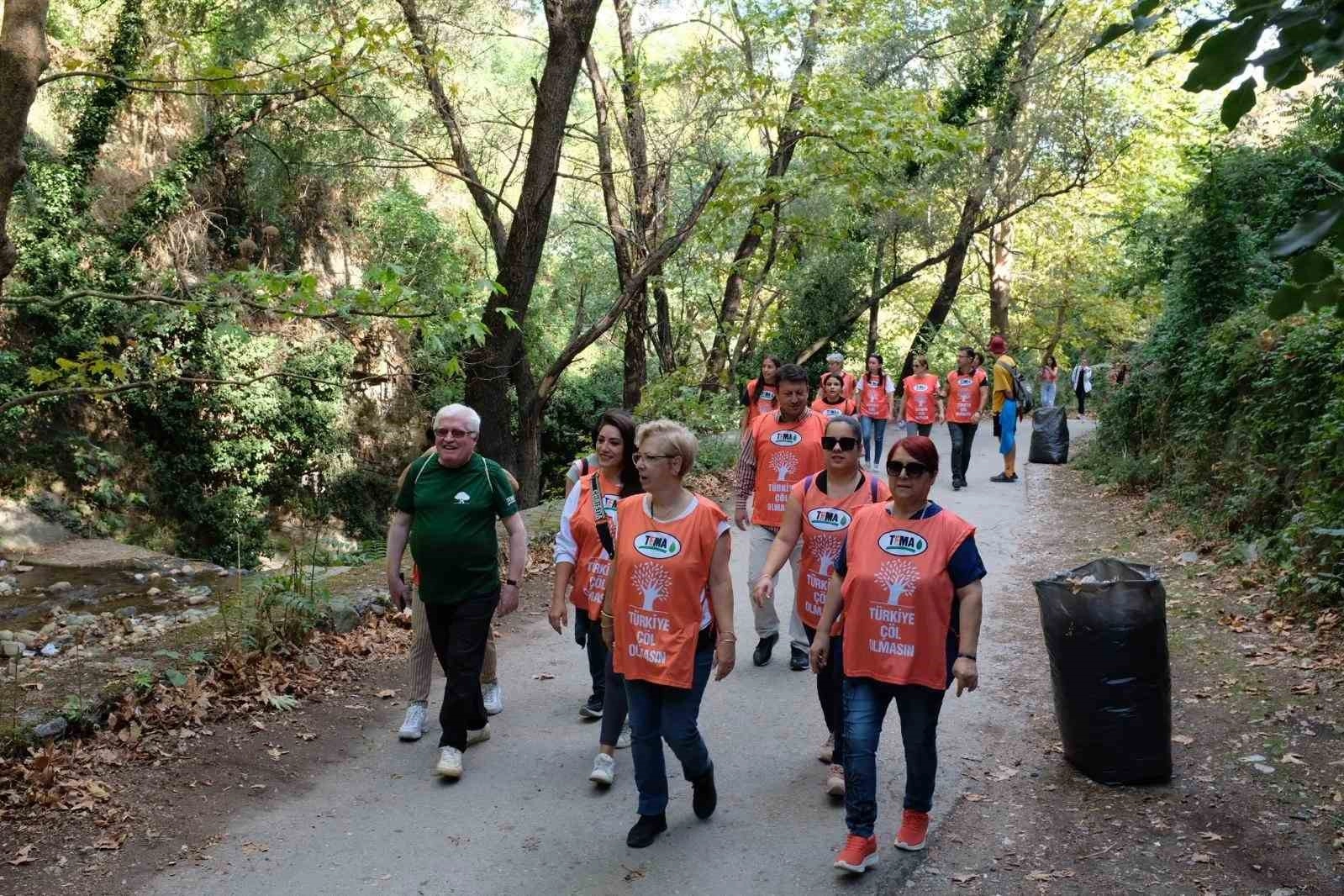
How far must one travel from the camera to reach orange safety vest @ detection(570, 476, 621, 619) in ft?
18.9

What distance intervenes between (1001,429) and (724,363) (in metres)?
7.80

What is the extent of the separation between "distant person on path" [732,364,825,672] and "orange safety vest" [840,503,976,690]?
2804mm

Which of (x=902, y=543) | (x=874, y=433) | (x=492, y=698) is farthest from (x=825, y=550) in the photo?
(x=874, y=433)

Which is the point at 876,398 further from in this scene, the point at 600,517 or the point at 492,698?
the point at 600,517

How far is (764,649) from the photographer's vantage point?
24.5 ft

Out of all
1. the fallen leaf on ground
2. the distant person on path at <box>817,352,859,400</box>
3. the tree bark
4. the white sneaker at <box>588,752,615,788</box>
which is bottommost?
the fallen leaf on ground

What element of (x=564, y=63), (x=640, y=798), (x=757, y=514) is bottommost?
(x=640, y=798)

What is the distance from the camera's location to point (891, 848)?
4648mm

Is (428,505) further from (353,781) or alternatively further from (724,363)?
(724,363)

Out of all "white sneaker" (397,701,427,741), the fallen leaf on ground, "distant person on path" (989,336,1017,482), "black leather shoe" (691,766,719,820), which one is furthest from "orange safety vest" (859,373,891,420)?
the fallen leaf on ground

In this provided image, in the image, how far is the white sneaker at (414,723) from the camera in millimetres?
6211

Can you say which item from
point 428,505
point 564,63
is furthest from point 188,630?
point 564,63

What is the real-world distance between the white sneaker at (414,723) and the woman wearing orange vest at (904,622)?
2838mm

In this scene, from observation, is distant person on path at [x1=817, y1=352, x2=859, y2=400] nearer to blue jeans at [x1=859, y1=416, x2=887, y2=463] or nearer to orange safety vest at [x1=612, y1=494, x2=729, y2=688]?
blue jeans at [x1=859, y1=416, x2=887, y2=463]
